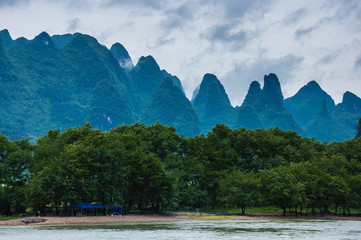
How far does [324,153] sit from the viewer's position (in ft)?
320

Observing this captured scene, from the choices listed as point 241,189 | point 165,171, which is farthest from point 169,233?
point 241,189

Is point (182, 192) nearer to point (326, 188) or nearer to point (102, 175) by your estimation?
point (102, 175)

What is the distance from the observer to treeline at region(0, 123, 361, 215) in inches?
2474

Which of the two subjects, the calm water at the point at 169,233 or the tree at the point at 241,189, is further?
the tree at the point at 241,189

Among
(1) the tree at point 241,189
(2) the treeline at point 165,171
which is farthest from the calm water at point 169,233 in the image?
(1) the tree at point 241,189

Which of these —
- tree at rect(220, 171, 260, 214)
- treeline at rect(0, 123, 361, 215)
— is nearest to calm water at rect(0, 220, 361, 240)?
treeline at rect(0, 123, 361, 215)

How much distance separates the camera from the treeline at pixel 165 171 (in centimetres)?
6284

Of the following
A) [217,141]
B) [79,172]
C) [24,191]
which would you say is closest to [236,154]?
[217,141]

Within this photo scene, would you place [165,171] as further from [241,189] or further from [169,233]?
[169,233]

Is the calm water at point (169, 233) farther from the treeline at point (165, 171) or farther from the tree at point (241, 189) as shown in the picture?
the tree at point (241, 189)

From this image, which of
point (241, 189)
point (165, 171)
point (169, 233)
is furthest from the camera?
point (241, 189)

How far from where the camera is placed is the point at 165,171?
2899 inches

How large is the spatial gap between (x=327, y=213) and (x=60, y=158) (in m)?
59.8

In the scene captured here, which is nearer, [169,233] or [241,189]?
[169,233]
